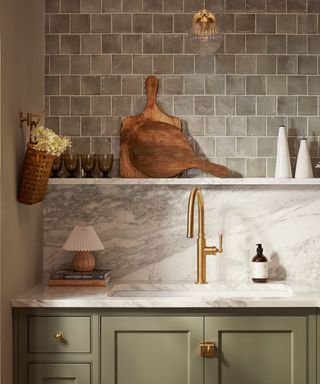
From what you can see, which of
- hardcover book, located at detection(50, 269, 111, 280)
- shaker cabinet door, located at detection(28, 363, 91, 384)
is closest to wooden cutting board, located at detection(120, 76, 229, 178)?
hardcover book, located at detection(50, 269, 111, 280)

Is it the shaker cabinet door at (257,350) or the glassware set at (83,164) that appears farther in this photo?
the glassware set at (83,164)

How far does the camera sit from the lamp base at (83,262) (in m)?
4.17

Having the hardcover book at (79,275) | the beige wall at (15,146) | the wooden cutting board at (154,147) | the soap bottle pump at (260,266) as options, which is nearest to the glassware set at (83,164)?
the wooden cutting board at (154,147)

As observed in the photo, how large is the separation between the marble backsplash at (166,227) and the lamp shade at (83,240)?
16 cm

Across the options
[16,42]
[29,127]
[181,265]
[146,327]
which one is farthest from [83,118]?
[146,327]

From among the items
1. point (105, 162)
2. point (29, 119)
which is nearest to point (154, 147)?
point (105, 162)

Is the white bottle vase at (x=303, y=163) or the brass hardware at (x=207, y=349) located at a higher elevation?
the white bottle vase at (x=303, y=163)

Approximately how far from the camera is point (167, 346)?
3.64m

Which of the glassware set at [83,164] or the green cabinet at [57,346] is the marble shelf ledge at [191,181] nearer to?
the glassware set at [83,164]

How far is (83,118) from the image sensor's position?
14.3 feet

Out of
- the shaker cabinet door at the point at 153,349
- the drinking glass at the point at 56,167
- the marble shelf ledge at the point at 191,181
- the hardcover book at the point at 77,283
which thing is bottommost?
the shaker cabinet door at the point at 153,349

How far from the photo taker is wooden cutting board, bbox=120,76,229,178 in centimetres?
427

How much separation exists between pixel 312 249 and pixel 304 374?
894mm

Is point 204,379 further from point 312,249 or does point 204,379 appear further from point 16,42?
point 16,42
